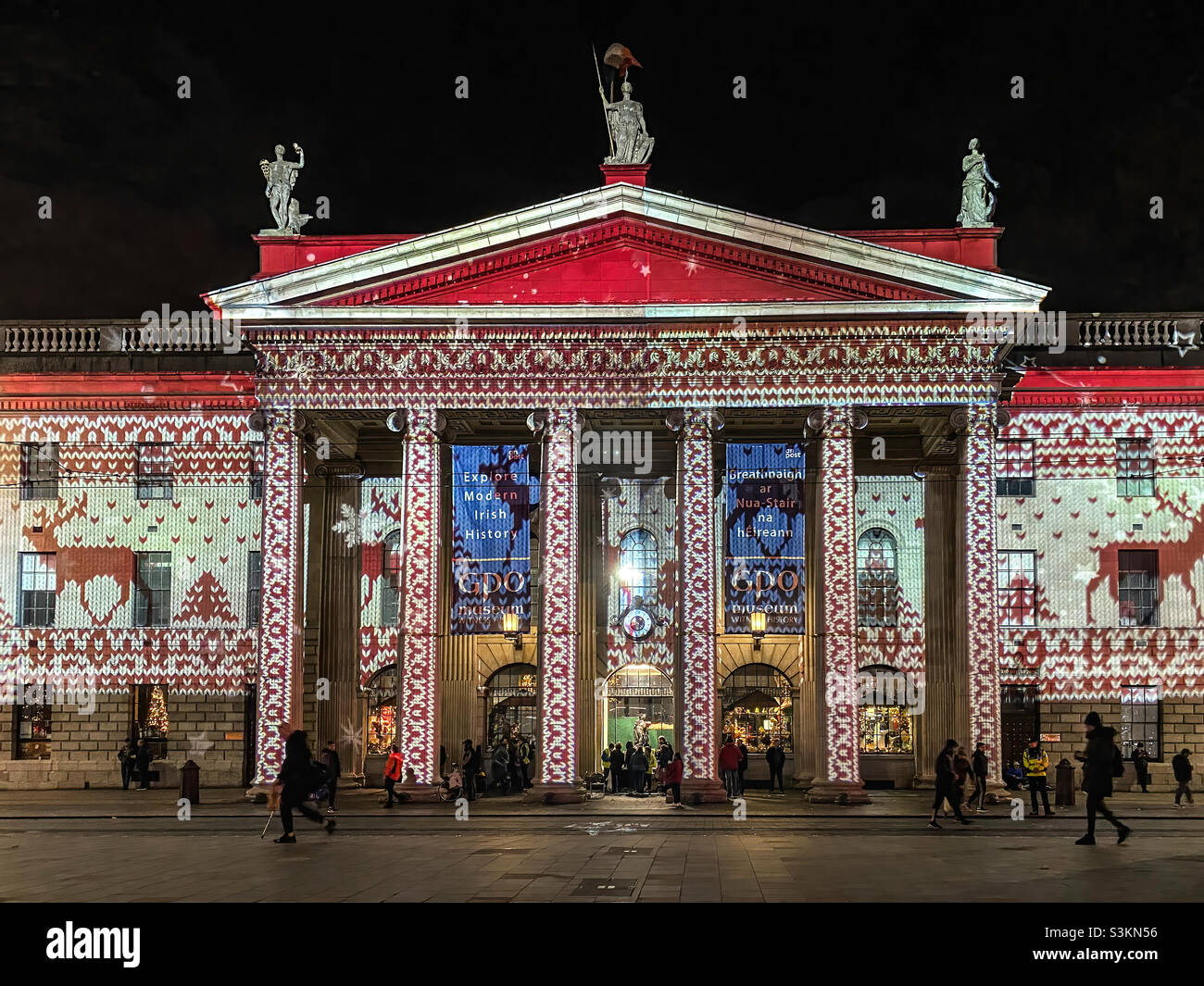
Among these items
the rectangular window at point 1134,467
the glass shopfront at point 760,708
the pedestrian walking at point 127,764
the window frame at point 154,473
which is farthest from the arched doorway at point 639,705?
the rectangular window at point 1134,467

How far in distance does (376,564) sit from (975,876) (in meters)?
28.2

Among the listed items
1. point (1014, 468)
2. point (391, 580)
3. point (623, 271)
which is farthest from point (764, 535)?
point (391, 580)

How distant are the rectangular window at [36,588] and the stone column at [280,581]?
9628 mm

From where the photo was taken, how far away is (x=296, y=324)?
3788 cm

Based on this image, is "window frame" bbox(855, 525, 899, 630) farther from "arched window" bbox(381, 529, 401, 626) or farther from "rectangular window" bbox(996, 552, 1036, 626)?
"arched window" bbox(381, 529, 401, 626)

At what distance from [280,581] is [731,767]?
12481 millimetres

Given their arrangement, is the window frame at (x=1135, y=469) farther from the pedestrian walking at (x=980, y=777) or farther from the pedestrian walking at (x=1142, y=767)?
the pedestrian walking at (x=980, y=777)

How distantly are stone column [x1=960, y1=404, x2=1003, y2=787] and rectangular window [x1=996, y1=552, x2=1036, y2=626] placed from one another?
19.2 ft

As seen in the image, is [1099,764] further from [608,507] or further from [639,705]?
[608,507]

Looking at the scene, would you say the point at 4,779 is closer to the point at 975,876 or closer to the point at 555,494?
the point at 555,494

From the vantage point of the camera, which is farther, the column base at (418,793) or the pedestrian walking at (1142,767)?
the pedestrian walking at (1142,767)

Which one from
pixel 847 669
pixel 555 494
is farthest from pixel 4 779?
pixel 847 669

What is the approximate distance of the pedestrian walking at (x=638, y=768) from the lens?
130ft

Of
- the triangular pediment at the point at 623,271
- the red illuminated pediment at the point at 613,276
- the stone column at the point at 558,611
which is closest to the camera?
the triangular pediment at the point at 623,271
